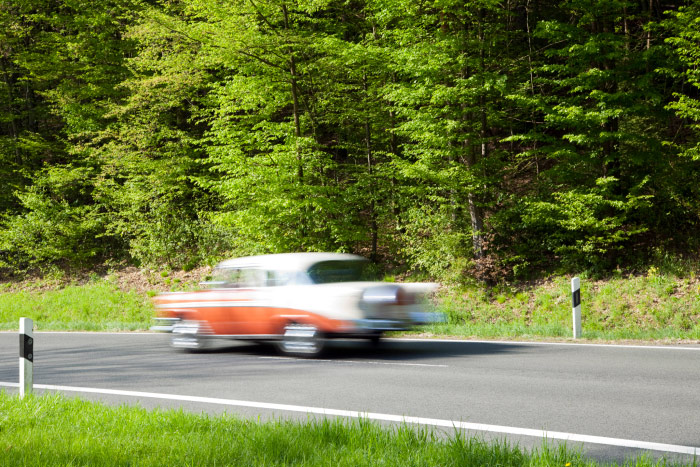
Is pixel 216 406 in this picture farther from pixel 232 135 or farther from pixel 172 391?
pixel 232 135

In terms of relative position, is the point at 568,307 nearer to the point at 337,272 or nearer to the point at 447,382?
the point at 337,272

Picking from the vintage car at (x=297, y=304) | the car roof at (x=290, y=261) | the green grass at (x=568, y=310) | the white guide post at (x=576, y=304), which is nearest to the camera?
the vintage car at (x=297, y=304)

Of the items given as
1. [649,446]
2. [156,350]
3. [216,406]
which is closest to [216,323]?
[156,350]

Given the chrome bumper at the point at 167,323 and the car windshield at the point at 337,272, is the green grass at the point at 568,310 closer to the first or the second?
the car windshield at the point at 337,272

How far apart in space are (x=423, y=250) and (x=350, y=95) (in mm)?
6823

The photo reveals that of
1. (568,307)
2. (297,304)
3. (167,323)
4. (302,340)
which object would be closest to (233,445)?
(297,304)

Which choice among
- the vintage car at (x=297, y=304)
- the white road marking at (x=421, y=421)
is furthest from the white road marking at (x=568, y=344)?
the white road marking at (x=421, y=421)

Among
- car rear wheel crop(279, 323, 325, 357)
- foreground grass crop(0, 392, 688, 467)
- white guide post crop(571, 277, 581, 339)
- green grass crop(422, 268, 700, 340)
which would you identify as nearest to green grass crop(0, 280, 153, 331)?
green grass crop(422, 268, 700, 340)

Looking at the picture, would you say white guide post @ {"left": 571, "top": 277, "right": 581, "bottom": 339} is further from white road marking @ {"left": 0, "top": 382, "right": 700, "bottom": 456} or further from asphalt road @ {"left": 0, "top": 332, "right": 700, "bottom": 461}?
white road marking @ {"left": 0, "top": 382, "right": 700, "bottom": 456}

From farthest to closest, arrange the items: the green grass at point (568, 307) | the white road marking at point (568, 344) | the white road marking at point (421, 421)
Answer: the green grass at point (568, 307), the white road marking at point (568, 344), the white road marking at point (421, 421)

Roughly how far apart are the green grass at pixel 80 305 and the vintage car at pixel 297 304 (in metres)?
11.4

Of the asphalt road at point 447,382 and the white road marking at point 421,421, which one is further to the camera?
the asphalt road at point 447,382

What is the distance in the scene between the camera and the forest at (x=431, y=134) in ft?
55.8

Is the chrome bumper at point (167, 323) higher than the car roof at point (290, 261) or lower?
lower
